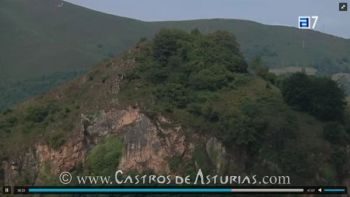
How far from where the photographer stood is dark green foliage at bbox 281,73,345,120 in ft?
230

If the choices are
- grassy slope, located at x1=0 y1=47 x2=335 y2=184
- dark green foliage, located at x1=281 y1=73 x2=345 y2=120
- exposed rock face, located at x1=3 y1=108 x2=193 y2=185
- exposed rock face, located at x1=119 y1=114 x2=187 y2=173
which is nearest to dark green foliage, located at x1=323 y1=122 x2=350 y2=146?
grassy slope, located at x1=0 y1=47 x2=335 y2=184

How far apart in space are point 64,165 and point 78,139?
2438 mm

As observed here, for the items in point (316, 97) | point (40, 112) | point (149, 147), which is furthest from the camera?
point (40, 112)

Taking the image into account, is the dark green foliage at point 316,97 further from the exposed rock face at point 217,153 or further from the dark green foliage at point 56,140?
the dark green foliage at point 56,140

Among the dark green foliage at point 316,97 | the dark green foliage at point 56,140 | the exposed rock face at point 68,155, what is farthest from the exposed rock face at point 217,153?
the dark green foliage at point 56,140

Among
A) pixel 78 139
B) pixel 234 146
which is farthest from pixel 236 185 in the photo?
pixel 78 139

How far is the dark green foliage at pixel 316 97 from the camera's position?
70.0m

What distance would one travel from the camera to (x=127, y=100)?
70.4 meters

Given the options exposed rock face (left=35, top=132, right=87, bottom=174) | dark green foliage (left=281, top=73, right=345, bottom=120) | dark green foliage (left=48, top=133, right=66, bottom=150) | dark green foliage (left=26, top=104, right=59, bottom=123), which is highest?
dark green foliage (left=281, top=73, right=345, bottom=120)

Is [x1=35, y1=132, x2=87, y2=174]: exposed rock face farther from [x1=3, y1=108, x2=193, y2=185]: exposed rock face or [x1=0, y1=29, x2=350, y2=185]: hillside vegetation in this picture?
[x1=0, y1=29, x2=350, y2=185]: hillside vegetation

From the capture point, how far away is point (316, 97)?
70.5m

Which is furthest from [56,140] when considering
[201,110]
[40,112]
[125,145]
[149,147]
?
[201,110]

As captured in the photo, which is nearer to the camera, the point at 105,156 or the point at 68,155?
the point at 105,156

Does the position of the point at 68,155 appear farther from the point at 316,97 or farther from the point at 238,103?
the point at 316,97
